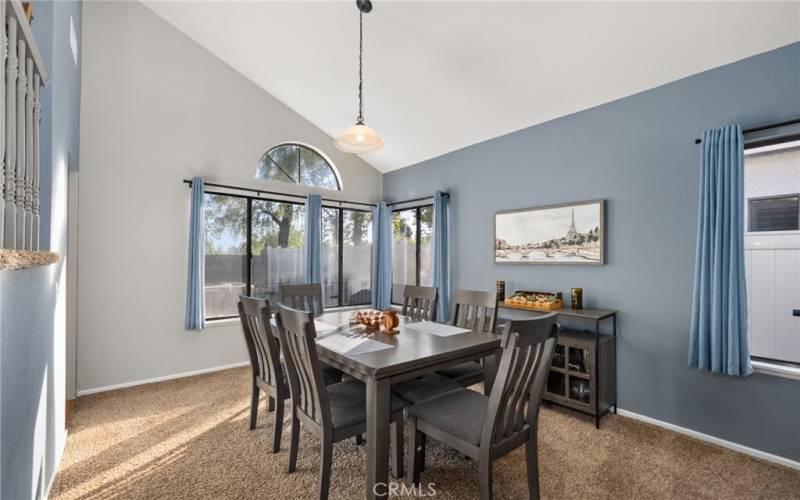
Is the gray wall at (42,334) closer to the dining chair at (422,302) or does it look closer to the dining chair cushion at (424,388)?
the dining chair cushion at (424,388)

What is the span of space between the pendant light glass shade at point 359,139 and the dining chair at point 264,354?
1251 millimetres

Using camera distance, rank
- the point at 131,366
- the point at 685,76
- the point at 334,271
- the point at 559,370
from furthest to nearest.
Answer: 1. the point at 334,271
2. the point at 131,366
3. the point at 559,370
4. the point at 685,76

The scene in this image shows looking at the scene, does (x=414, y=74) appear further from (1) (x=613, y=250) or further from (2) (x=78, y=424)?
(2) (x=78, y=424)

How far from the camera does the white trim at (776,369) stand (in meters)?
2.30

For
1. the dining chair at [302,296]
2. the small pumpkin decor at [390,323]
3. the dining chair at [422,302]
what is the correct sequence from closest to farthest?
the small pumpkin decor at [390,323], the dining chair at [422,302], the dining chair at [302,296]

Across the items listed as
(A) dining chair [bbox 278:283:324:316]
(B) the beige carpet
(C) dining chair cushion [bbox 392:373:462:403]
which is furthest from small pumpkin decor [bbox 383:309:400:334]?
(A) dining chair [bbox 278:283:324:316]

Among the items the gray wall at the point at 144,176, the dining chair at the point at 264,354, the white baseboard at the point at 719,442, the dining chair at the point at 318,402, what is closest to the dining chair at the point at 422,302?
the dining chair at the point at 318,402

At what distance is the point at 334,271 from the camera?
538 centimetres

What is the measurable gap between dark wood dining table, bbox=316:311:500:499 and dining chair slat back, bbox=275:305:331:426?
18 cm

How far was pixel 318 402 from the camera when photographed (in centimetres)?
184

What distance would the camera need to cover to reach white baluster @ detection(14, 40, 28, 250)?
1.37m

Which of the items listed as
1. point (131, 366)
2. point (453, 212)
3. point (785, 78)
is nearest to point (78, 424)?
point (131, 366)

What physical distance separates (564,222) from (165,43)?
4.55 m

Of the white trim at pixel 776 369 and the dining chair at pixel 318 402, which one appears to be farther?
the white trim at pixel 776 369
